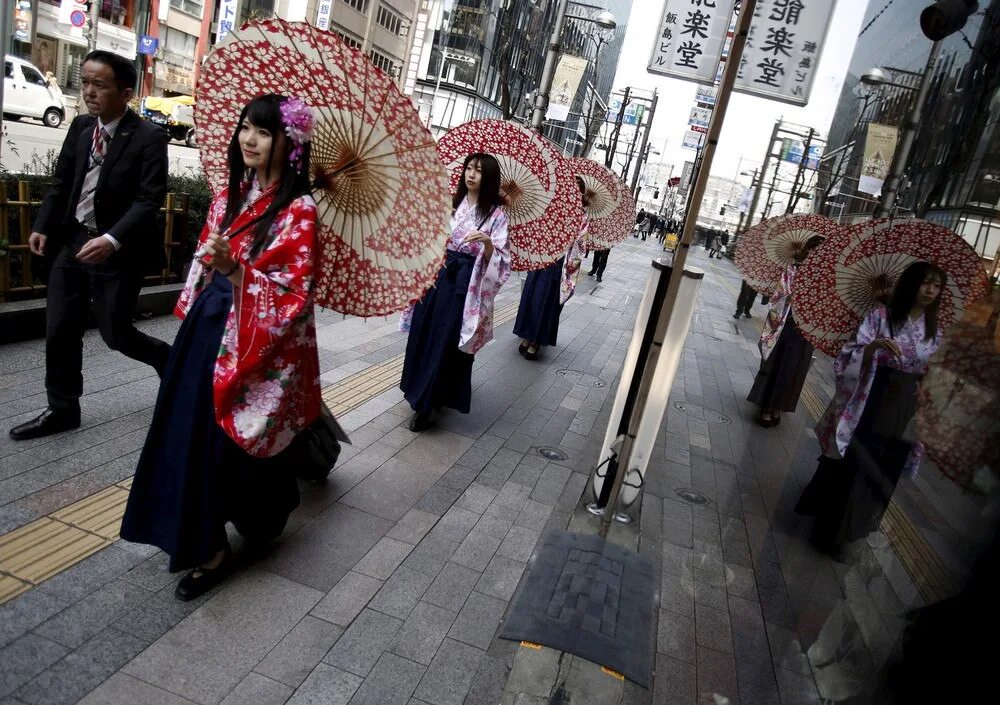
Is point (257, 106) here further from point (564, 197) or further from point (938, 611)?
point (564, 197)

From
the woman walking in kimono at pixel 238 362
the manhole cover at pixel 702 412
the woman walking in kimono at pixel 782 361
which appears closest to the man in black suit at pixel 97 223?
the woman walking in kimono at pixel 238 362

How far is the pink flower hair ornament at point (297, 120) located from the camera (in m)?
2.57

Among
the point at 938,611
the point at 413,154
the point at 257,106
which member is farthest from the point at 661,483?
the point at 257,106

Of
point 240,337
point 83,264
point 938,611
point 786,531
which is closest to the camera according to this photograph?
point 938,611

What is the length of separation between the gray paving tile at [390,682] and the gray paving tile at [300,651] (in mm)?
215

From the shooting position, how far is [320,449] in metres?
3.78

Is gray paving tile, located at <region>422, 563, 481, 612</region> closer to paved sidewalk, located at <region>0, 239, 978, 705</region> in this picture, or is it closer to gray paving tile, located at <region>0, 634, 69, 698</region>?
paved sidewalk, located at <region>0, 239, 978, 705</region>

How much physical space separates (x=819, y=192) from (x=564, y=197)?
9265 millimetres

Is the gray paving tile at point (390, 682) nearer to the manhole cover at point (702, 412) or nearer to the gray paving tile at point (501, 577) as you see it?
the gray paving tile at point (501, 577)

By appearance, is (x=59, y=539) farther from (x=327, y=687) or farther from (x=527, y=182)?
(x=527, y=182)

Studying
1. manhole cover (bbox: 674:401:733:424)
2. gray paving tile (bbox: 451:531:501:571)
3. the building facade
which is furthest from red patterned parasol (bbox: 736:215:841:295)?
gray paving tile (bbox: 451:531:501:571)

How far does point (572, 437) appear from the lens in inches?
223

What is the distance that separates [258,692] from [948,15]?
4818 millimetres

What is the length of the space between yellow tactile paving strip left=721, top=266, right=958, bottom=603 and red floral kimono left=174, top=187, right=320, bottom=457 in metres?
2.42
